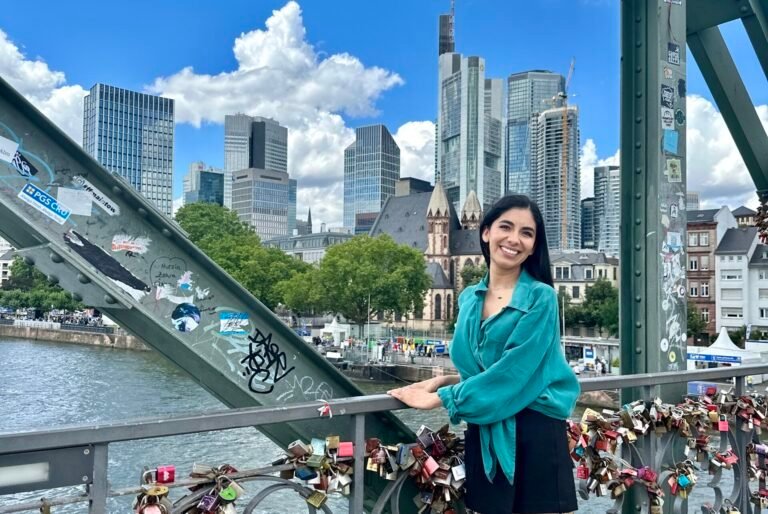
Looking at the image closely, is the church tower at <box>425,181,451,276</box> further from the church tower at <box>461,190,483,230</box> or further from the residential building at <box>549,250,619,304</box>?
the residential building at <box>549,250,619,304</box>

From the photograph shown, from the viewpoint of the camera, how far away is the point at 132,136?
422ft

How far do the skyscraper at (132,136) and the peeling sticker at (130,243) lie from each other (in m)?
123

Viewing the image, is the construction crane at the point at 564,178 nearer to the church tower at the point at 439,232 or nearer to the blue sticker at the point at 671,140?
the church tower at the point at 439,232

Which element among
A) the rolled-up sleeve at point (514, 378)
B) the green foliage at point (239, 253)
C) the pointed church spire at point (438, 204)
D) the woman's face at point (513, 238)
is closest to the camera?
the rolled-up sleeve at point (514, 378)

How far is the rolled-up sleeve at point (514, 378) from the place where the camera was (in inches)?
81.5

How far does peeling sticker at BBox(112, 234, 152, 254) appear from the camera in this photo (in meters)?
2.22

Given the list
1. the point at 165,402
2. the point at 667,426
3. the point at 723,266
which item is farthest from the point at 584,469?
the point at 723,266

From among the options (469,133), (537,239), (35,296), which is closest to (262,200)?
(469,133)

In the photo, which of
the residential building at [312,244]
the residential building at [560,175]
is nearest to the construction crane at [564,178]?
the residential building at [560,175]

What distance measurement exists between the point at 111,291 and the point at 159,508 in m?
0.73

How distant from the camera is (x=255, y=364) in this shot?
96.3 inches

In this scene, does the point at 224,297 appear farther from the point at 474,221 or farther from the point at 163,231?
the point at 474,221

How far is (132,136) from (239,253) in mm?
76979

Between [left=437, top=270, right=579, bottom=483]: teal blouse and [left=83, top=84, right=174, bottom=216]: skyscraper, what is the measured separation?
123453 mm
